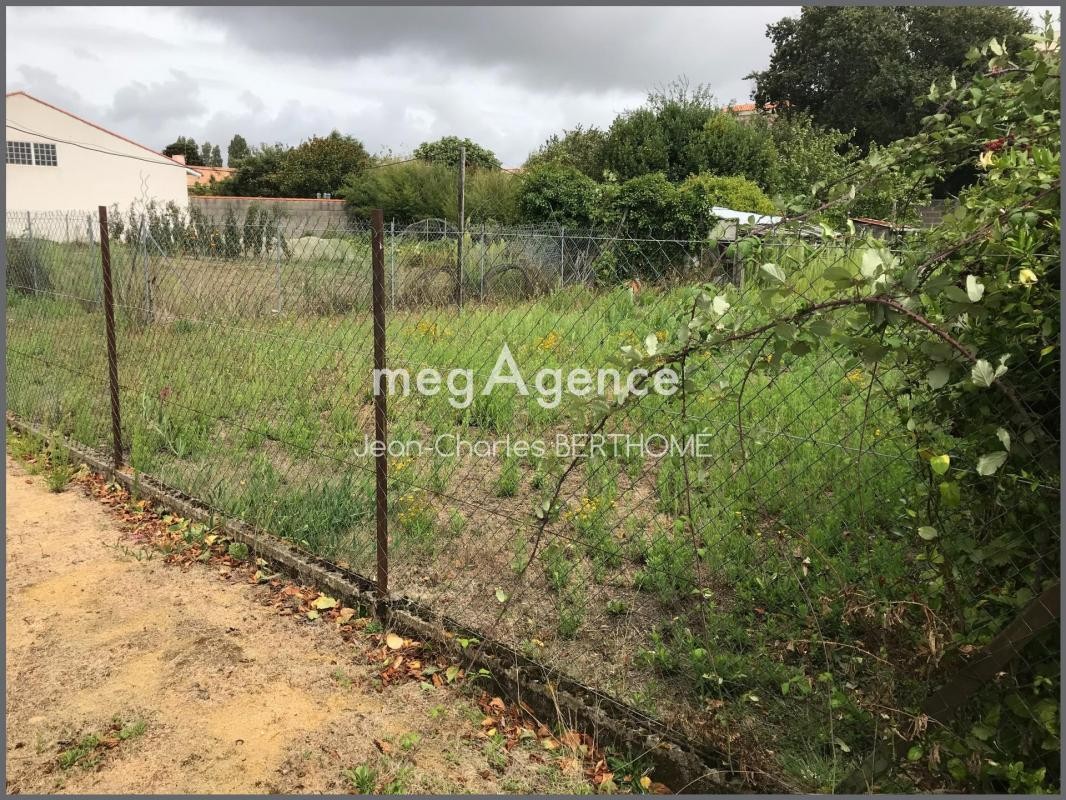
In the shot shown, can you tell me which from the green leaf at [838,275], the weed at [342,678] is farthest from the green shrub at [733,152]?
the green leaf at [838,275]

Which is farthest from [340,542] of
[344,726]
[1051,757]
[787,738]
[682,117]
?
[682,117]

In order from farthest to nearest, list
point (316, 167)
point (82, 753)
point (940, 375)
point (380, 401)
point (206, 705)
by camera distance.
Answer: point (316, 167) < point (380, 401) < point (206, 705) < point (82, 753) < point (940, 375)

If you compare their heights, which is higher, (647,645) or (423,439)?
(423,439)

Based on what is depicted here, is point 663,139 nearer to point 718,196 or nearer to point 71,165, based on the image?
point 718,196

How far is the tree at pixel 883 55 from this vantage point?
31.1m

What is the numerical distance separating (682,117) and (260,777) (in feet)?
71.5

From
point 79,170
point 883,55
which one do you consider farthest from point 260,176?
point 883,55

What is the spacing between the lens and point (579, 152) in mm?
26734

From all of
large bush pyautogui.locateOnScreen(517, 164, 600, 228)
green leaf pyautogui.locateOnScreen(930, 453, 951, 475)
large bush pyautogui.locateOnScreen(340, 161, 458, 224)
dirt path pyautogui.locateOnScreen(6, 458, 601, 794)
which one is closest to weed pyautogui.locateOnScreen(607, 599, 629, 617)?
dirt path pyautogui.locateOnScreen(6, 458, 601, 794)

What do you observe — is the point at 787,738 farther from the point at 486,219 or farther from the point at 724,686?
the point at 486,219

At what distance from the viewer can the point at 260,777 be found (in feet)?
8.07

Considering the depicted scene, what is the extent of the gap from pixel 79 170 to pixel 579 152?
1927cm

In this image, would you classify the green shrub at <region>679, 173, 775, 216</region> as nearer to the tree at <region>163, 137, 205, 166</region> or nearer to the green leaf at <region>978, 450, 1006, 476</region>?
the green leaf at <region>978, 450, 1006, 476</region>

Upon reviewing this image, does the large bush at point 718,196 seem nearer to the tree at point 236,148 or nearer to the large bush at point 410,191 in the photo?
the large bush at point 410,191
